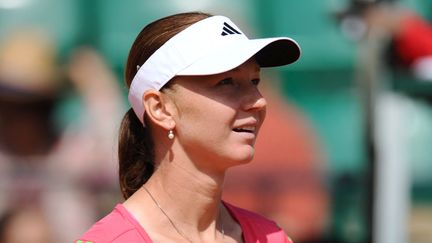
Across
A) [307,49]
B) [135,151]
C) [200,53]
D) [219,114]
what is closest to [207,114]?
[219,114]

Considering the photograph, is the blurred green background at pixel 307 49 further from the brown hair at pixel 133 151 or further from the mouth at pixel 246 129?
the mouth at pixel 246 129

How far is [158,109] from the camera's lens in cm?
226

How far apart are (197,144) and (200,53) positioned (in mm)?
193

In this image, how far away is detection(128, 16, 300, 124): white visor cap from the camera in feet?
7.15

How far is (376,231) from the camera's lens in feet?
16.0

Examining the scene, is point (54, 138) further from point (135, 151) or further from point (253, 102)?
point (253, 102)

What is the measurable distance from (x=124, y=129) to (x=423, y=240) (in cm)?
398

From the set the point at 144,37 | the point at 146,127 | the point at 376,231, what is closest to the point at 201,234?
the point at 146,127

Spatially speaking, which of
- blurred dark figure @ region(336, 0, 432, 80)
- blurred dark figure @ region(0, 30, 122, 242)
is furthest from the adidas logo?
blurred dark figure @ region(0, 30, 122, 242)

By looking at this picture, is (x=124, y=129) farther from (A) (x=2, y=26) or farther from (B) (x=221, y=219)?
(A) (x=2, y=26)

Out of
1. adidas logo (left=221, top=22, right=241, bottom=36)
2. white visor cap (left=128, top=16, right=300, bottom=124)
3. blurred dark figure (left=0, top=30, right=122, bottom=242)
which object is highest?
adidas logo (left=221, top=22, right=241, bottom=36)

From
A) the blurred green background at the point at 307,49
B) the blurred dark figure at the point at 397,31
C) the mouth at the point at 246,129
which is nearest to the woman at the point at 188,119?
the mouth at the point at 246,129

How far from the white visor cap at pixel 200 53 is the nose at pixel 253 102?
0.09m

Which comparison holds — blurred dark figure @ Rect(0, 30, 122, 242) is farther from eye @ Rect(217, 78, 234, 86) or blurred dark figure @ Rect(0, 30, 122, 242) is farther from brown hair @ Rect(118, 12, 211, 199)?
eye @ Rect(217, 78, 234, 86)
